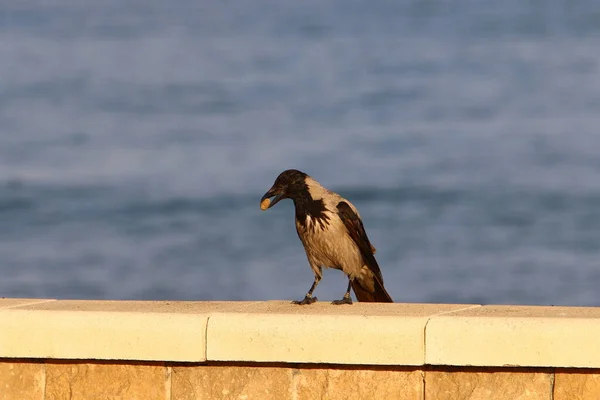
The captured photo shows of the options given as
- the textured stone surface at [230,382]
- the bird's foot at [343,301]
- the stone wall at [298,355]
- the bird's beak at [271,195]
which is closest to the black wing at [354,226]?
the bird's beak at [271,195]

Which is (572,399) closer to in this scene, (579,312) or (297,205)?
(579,312)

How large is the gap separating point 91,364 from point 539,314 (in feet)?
7.61

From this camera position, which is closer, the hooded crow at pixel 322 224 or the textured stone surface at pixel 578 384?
the textured stone surface at pixel 578 384

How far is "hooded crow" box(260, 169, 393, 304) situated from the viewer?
808cm

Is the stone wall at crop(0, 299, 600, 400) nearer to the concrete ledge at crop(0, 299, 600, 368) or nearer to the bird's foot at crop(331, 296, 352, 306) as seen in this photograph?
the concrete ledge at crop(0, 299, 600, 368)

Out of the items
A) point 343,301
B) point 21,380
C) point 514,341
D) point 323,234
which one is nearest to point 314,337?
point 514,341

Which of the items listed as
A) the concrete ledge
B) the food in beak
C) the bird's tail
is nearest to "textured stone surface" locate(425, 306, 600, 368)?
the concrete ledge

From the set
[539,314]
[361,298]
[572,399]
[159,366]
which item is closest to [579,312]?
[539,314]

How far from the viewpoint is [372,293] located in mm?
8570

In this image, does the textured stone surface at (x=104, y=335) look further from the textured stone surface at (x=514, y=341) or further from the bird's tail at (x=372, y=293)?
the bird's tail at (x=372, y=293)

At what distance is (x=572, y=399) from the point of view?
17.1 feet

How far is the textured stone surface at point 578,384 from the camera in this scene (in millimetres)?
5203

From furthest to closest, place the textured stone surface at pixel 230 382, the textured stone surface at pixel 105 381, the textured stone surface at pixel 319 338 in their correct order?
the textured stone surface at pixel 105 381 → the textured stone surface at pixel 230 382 → the textured stone surface at pixel 319 338

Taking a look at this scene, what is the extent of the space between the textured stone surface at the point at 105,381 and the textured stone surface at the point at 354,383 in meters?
0.71
